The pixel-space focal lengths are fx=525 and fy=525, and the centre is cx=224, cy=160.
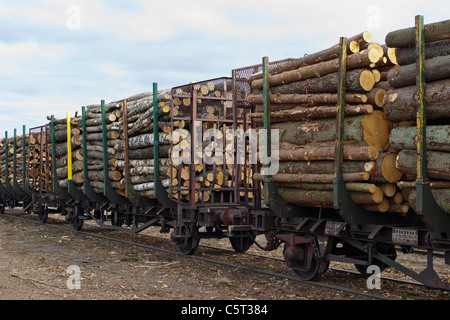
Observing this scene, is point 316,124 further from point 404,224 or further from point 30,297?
point 30,297

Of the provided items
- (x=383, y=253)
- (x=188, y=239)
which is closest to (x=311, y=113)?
(x=383, y=253)

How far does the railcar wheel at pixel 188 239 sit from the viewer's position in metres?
11.2

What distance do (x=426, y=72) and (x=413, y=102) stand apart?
37cm

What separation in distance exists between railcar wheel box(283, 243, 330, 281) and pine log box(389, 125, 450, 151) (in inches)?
98.4

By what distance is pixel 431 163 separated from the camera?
606 centimetres

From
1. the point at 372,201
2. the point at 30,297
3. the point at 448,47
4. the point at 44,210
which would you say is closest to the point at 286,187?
the point at 372,201

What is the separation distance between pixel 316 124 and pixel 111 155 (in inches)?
296

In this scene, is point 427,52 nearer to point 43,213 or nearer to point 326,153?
point 326,153

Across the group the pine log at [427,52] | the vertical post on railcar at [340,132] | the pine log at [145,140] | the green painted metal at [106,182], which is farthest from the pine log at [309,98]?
the green painted metal at [106,182]

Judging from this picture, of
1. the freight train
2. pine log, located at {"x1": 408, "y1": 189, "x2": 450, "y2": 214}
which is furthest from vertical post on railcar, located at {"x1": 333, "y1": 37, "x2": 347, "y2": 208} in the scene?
pine log, located at {"x1": 408, "y1": 189, "x2": 450, "y2": 214}

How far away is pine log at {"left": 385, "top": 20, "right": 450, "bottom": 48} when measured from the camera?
5955 millimetres

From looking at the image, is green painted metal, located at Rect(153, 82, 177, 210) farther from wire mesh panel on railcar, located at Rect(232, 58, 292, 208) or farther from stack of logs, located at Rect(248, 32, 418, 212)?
stack of logs, located at Rect(248, 32, 418, 212)

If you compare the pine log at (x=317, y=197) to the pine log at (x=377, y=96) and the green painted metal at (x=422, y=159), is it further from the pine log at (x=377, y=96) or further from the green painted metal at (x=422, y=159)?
the pine log at (x=377, y=96)

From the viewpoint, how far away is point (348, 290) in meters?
7.77
